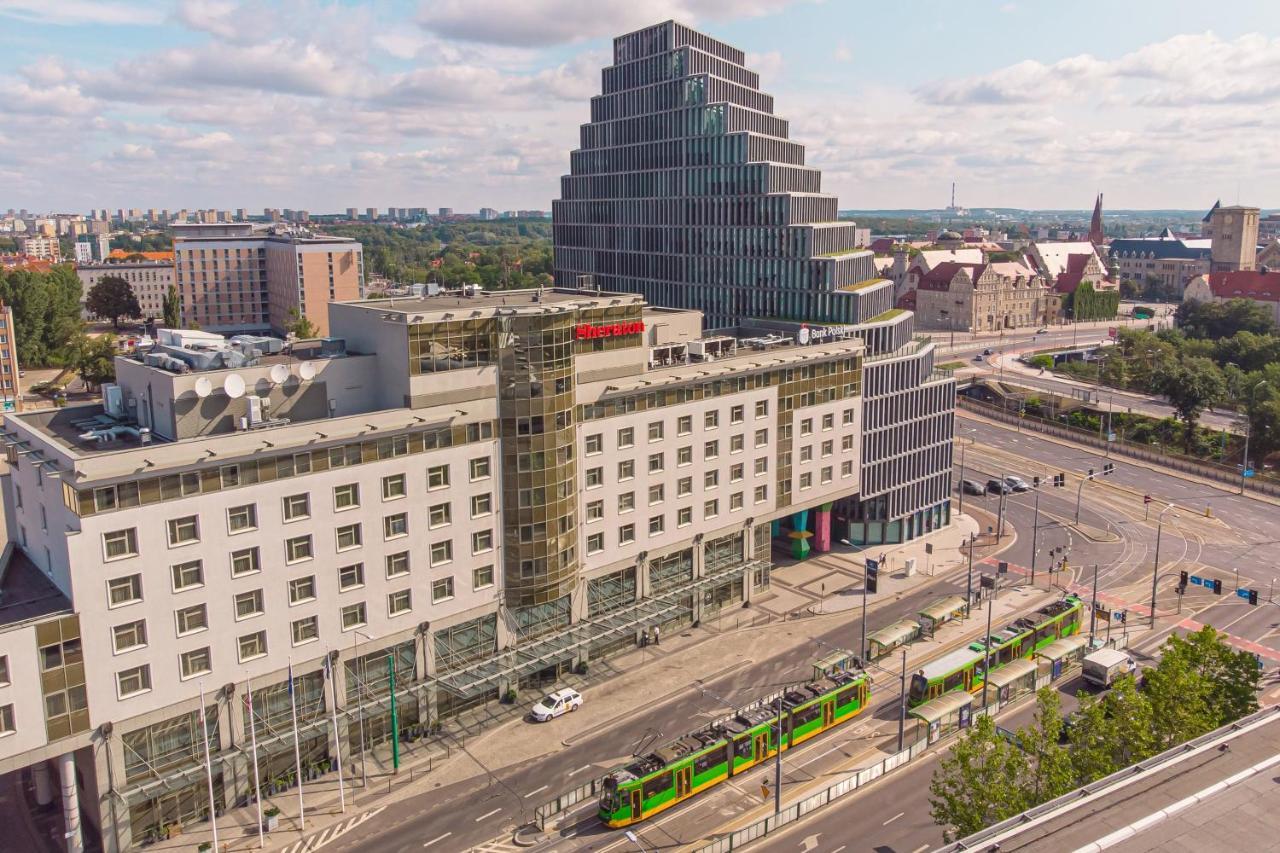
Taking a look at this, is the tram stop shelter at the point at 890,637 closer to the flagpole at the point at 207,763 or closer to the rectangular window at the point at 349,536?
the rectangular window at the point at 349,536

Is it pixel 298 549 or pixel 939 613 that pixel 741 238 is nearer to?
pixel 939 613

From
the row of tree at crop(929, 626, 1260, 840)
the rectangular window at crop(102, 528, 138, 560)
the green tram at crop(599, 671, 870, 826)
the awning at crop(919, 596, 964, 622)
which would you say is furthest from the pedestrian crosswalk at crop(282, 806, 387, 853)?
the awning at crop(919, 596, 964, 622)

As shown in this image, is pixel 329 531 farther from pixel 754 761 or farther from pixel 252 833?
pixel 754 761

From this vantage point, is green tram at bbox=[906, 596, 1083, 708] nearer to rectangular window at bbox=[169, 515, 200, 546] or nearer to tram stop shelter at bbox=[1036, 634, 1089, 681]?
tram stop shelter at bbox=[1036, 634, 1089, 681]

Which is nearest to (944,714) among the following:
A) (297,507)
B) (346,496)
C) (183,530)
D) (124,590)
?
(346,496)

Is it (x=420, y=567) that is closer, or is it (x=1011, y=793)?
(x=1011, y=793)

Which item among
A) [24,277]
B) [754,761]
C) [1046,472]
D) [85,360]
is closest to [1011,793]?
[754,761]
